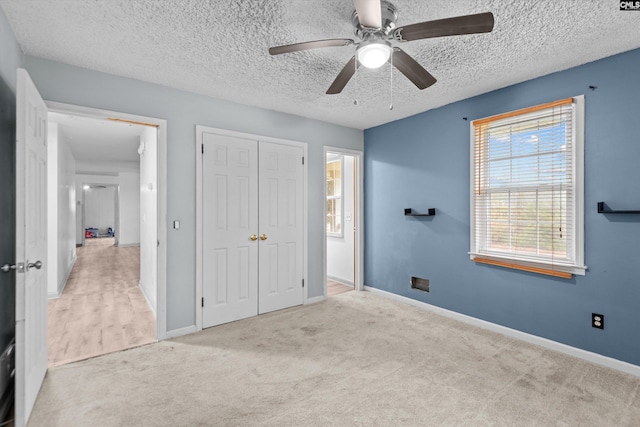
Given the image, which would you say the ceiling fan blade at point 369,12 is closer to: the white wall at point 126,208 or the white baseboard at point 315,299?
the white baseboard at point 315,299

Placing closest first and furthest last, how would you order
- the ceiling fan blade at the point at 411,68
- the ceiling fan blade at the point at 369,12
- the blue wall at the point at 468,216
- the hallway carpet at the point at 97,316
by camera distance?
the ceiling fan blade at the point at 369,12 < the ceiling fan blade at the point at 411,68 < the blue wall at the point at 468,216 < the hallway carpet at the point at 97,316

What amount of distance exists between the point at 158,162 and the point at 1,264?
1461mm

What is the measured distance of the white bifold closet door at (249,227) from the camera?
346 cm

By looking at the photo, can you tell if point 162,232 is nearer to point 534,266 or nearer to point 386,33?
point 386,33

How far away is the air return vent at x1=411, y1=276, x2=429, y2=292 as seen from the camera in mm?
4059

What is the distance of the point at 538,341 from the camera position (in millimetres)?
2988

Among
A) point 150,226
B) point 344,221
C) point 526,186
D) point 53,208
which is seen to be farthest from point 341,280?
point 53,208

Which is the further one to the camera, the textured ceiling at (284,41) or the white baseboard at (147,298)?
the white baseboard at (147,298)

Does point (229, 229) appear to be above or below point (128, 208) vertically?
below

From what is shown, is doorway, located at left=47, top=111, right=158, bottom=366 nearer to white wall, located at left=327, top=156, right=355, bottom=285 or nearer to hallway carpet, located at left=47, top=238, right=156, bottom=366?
hallway carpet, located at left=47, top=238, right=156, bottom=366

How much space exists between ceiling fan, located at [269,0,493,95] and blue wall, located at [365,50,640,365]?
1.51 m

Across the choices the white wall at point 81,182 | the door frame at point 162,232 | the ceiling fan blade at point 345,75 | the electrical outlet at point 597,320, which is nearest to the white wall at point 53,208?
the door frame at point 162,232

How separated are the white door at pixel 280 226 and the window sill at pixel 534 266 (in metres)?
2.16

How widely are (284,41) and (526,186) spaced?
2.63 m
